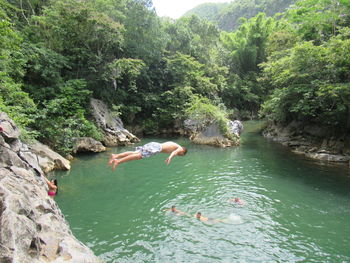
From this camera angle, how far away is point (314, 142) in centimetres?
1773

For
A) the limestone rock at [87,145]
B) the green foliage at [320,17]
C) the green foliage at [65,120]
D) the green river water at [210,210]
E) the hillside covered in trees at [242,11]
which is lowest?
the green river water at [210,210]

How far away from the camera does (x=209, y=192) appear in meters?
10.2

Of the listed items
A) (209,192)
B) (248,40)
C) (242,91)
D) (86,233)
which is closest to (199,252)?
(86,233)

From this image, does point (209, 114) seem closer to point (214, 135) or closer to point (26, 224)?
point (214, 135)

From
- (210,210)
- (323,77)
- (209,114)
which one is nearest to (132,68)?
(209,114)

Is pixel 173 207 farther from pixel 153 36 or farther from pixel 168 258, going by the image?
pixel 153 36

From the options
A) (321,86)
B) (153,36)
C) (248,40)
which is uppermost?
(248,40)

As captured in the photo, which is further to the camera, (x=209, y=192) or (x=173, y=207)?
(x=209, y=192)

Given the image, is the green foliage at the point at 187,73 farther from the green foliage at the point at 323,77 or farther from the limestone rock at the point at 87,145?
the limestone rock at the point at 87,145

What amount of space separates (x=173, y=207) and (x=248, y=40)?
3698 centimetres

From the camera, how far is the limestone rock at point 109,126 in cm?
1920

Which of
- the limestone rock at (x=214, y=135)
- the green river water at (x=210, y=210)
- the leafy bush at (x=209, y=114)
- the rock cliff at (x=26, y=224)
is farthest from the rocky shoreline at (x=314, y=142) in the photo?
the rock cliff at (x=26, y=224)

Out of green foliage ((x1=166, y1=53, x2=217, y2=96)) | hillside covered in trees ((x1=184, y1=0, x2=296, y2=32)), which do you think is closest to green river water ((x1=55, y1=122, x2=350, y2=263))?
green foliage ((x1=166, y1=53, x2=217, y2=96))

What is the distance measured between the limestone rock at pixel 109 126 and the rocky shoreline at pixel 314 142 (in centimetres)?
1309
